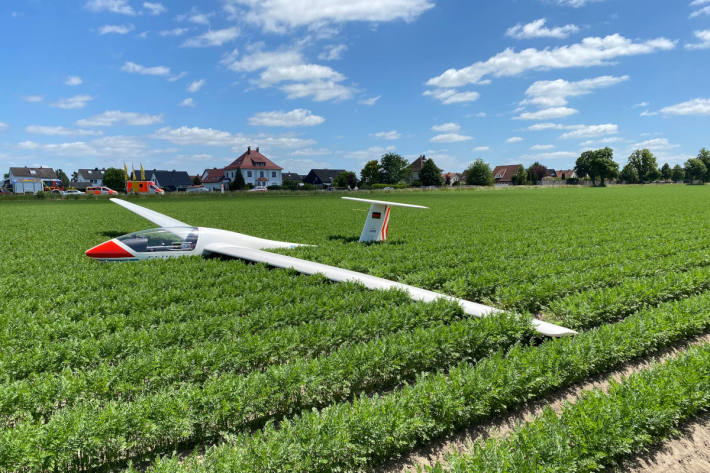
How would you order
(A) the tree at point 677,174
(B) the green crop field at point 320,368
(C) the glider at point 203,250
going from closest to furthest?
(B) the green crop field at point 320,368
(C) the glider at point 203,250
(A) the tree at point 677,174

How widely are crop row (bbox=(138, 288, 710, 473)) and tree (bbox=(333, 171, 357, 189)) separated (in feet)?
401

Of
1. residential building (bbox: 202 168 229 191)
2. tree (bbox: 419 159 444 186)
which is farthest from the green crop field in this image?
residential building (bbox: 202 168 229 191)

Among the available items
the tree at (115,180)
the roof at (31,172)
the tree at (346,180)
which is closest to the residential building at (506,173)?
the tree at (346,180)

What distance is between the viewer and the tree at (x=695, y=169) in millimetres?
164125

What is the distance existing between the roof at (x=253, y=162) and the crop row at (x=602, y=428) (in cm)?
12159

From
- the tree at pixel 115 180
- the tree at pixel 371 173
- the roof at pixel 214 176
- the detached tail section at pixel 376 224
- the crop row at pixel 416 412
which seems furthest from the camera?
the tree at pixel 371 173

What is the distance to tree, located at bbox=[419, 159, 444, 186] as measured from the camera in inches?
4604

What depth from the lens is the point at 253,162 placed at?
4739 inches

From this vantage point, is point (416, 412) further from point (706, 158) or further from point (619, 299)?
point (706, 158)

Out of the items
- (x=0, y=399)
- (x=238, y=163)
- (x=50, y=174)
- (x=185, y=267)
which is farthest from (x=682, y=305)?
(x=50, y=174)

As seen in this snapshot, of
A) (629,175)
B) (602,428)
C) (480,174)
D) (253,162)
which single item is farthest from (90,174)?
(629,175)

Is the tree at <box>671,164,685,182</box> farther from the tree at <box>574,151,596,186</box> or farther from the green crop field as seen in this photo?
the green crop field

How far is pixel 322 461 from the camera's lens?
11.5 feet

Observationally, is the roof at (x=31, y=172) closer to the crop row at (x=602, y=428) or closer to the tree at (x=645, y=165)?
the crop row at (x=602, y=428)
